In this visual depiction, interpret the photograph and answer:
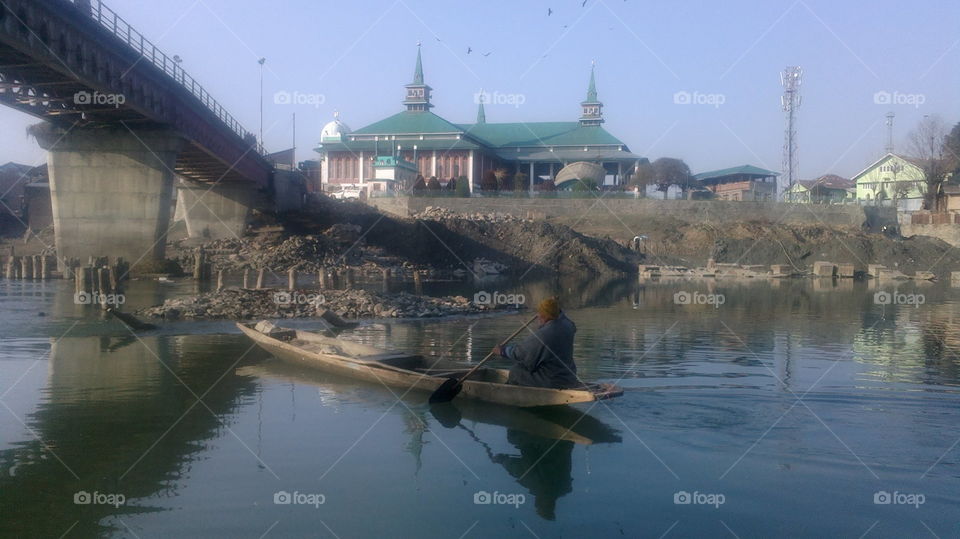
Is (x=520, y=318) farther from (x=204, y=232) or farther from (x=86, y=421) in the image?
(x=204, y=232)

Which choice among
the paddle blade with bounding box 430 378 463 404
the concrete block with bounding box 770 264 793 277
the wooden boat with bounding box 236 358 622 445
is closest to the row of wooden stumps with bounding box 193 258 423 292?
the wooden boat with bounding box 236 358 622 445

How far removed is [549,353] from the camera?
11859 millimetres

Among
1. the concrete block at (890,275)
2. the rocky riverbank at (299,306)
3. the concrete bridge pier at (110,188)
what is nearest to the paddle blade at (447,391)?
the rocky riverbank at (299,306)

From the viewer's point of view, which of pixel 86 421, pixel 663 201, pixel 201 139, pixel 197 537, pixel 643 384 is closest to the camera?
pixel 197 537

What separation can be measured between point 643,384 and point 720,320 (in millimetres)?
14040

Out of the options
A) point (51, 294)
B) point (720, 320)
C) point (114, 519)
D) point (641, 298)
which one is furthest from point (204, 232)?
point (114, 519)

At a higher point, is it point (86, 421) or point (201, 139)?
point (201, 139)

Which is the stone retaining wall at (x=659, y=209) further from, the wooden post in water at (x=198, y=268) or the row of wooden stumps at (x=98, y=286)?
the row of wooden stumps at (x=98, y=286)

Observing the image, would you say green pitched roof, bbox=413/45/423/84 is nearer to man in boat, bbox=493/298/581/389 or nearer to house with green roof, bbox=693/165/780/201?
house with green roof, bbox=693/165/780/201

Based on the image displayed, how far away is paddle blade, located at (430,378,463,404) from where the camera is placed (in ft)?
41.2

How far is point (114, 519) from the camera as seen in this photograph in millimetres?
8125

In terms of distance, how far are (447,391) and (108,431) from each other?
15.6 ft

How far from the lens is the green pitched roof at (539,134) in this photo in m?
81.2

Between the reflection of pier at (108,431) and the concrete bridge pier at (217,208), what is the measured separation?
39.2 metres
